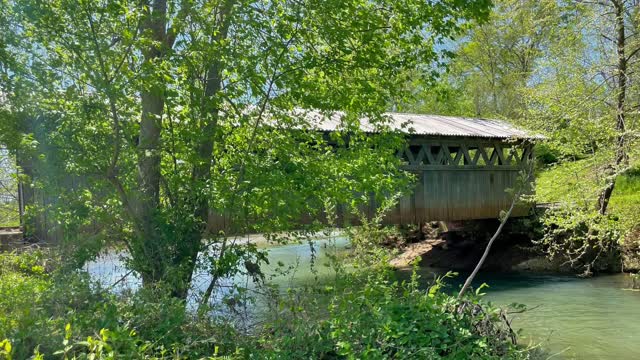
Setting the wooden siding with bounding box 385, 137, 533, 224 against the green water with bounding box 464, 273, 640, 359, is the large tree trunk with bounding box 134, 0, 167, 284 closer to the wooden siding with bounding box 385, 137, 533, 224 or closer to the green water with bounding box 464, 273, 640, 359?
the green water with bounding box 464, 273, 640, 359

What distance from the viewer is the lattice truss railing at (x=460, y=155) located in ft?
43.6

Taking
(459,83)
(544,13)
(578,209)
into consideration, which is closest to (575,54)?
(544,13)

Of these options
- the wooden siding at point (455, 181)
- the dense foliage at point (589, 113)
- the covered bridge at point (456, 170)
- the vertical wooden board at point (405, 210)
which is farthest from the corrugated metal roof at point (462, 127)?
the vertical wooden board at point (405, 210)

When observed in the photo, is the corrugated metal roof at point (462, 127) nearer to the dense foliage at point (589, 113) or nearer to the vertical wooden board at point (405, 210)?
the dense foliage at point (589, 113)

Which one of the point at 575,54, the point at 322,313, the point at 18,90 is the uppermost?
the point at 575,54

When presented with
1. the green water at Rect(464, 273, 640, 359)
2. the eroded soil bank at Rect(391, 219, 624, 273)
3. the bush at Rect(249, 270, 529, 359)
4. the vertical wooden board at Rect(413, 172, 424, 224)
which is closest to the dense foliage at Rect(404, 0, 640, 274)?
the green water at Rect(464, 273, 640, 359)

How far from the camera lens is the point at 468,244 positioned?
57.3 ft

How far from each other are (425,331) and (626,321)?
7.26 m

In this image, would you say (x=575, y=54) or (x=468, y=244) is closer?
(x=575, y=54)

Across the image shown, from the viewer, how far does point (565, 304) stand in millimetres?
10336

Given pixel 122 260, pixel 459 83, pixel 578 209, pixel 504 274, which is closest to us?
pixel 122 260

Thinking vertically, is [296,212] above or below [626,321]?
above

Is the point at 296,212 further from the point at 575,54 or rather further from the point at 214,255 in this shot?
the point at 575,54

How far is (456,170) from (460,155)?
449 millimetres
